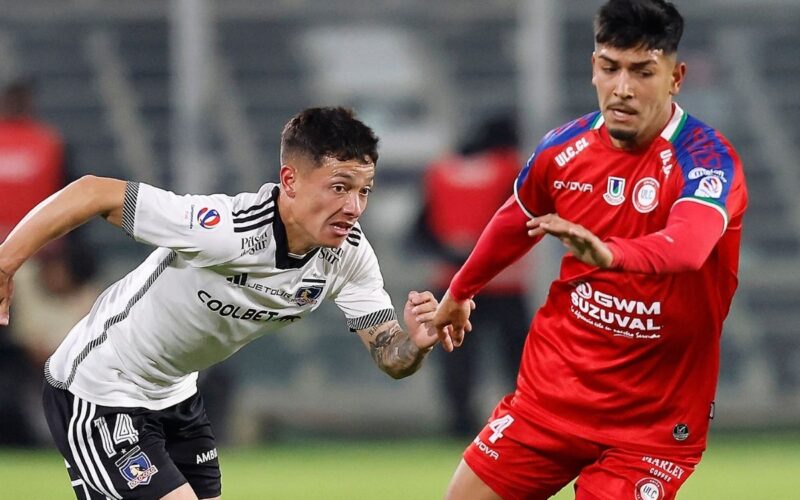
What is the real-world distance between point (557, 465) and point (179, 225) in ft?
4.80

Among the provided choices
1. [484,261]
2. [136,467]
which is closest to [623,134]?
[484,261]

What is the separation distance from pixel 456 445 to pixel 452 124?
3.24 m

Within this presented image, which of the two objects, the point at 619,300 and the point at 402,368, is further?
the point at 402,368

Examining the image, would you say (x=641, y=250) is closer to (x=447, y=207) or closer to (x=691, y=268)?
Answer: (x=691, y=268)

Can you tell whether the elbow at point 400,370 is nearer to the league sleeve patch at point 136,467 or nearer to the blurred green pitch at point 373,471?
the league sleeve patch at point 136,467

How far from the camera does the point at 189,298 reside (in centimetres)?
471

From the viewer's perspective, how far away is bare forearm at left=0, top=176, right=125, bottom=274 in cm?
433

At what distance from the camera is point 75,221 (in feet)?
14.4

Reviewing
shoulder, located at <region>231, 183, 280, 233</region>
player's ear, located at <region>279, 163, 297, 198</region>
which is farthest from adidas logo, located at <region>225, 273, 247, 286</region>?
player's ear, located at <region>279, 163, 297, 198</region>

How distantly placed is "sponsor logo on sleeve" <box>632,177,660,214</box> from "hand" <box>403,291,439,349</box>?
2.55 feet

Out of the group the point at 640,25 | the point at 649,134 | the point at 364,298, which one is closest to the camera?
the point at 640,25

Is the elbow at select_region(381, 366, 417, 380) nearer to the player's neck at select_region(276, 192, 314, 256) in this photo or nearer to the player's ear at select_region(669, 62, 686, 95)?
the player's neck at select_region(276, 192, 314, 256)

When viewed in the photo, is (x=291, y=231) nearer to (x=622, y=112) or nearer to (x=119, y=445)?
(x=119, y=445)

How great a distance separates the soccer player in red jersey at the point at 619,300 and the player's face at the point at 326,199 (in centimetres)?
48
